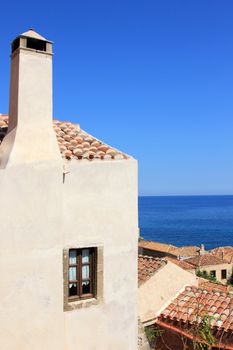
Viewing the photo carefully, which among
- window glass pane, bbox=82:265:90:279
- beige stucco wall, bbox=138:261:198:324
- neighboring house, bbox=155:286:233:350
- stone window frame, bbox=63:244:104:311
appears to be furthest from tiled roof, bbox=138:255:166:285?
window glass pane, bbox=82:265:90:279

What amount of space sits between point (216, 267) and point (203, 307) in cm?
2929

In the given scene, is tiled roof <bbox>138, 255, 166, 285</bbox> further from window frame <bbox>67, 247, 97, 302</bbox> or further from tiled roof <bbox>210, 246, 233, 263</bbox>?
tiled roof <bbox>210, 246, 233, 263</bbox>

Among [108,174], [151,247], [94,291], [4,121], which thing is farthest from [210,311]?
[151,247]

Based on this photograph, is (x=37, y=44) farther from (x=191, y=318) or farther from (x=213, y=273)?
(x=213, y=273)

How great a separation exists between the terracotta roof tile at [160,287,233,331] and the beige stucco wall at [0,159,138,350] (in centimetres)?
613

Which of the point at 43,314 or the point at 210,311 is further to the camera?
the point at 210,311

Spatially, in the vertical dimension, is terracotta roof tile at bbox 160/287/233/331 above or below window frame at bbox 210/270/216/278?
above

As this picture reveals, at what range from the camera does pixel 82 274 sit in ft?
27.7

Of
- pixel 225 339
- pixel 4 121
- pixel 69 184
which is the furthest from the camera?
pixel 225 339

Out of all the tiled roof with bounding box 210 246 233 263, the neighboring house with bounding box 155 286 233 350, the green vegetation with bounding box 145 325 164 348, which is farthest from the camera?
the tiled roof with bounding box 210 246 233 263

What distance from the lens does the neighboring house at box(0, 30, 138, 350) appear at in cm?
761

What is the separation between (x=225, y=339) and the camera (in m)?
13.5

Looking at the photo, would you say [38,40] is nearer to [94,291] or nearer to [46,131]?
[46,131]

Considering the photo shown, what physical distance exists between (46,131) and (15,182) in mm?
1277
